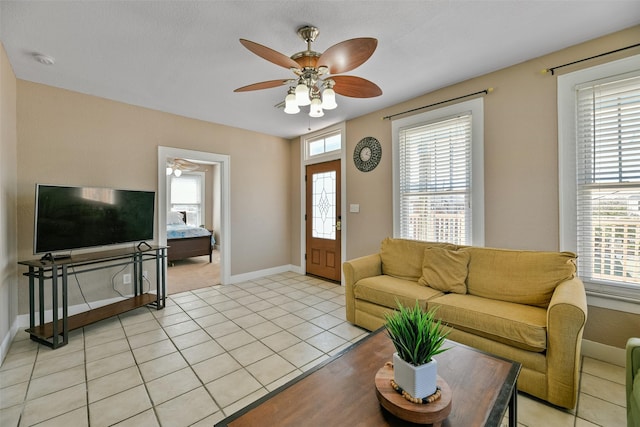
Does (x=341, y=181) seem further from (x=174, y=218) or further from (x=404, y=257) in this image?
(x=174, y=218)

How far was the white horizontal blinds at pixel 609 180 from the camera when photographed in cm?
211

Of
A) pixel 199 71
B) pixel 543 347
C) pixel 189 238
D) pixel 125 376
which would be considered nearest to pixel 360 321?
pixel 543 347

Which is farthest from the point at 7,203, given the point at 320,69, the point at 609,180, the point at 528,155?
the point at 609,180

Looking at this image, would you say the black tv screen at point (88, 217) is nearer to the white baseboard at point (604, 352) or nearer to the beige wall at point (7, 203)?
the beige wall at point (7, 203)

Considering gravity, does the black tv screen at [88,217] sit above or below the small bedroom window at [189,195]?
below

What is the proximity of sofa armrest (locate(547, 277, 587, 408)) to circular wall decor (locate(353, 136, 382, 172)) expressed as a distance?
8.71 ft

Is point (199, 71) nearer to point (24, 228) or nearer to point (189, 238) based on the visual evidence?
point (24, 228)

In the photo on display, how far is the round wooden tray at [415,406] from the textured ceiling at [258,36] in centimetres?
226

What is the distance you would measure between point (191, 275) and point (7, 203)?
289 centimetres

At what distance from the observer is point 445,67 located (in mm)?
2668

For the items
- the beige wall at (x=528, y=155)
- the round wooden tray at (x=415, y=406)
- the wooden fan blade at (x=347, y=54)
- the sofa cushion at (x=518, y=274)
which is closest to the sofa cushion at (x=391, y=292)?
the sofa cushion at (x=518, y=274)

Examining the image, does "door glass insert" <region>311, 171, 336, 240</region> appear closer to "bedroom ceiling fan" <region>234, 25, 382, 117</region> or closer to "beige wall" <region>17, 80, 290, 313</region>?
"beige wall" <region>17, 80, 290, 313</region>

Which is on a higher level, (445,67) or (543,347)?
(445,67)

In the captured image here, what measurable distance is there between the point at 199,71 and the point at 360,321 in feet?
9.98
